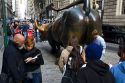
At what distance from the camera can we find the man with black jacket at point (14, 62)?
6.35 m

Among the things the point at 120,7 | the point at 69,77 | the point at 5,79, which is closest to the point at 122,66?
the point at 69,77

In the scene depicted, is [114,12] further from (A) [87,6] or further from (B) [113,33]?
(A) [87,6]

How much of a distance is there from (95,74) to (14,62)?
8.04ft

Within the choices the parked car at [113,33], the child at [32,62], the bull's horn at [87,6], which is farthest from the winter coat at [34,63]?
the parked car at [113,33]

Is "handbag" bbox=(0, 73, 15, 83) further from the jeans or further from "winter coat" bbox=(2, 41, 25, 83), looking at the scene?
the jeans

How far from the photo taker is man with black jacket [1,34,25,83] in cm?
635

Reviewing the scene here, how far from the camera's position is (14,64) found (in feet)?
20.9

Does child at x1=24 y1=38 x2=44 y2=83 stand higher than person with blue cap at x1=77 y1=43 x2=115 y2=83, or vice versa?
person with blue cap at x1=77 y1=43 x2=115 y2=83

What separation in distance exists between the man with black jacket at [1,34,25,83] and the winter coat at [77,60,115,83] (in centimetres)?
235

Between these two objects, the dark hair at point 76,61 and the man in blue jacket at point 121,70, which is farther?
the dark hair at point 76,61

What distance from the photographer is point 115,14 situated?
34938 mm

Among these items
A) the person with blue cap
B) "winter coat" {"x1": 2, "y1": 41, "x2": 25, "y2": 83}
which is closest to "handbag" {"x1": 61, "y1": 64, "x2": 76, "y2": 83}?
the person with blue cap

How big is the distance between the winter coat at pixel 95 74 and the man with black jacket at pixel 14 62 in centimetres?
235

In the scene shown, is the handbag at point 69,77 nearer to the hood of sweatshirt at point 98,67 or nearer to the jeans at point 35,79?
the hood of sweatshirt at point 98,67
